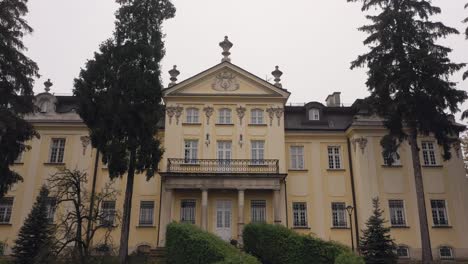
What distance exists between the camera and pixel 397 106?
22.2m

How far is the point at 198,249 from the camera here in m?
12.9

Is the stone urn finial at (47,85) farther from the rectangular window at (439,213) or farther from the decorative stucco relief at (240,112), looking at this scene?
the rectangular window at (439,213)

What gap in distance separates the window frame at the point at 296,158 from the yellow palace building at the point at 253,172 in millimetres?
72

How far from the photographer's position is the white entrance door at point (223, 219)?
2656 centimetres

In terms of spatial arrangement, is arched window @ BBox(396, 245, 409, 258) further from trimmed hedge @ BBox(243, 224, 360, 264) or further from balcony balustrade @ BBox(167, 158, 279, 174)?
trimmed hedge @ BBox(243, 224, 360, 264)

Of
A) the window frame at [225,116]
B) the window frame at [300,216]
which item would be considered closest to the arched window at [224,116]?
the window frame at [225,116]

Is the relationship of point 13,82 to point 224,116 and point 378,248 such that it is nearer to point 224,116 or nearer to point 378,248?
point 224,116

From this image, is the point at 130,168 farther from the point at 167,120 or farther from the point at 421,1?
the point at 421,1

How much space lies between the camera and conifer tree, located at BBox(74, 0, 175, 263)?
2061 cm

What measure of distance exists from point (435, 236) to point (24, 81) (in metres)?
25.7

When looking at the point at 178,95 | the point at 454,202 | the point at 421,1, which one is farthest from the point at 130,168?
the point at 454,202

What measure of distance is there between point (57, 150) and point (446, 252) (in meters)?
26.9

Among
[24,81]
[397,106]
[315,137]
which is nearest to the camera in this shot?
[24,81]

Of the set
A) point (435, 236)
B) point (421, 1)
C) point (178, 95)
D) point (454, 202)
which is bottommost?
point (435, 236)
